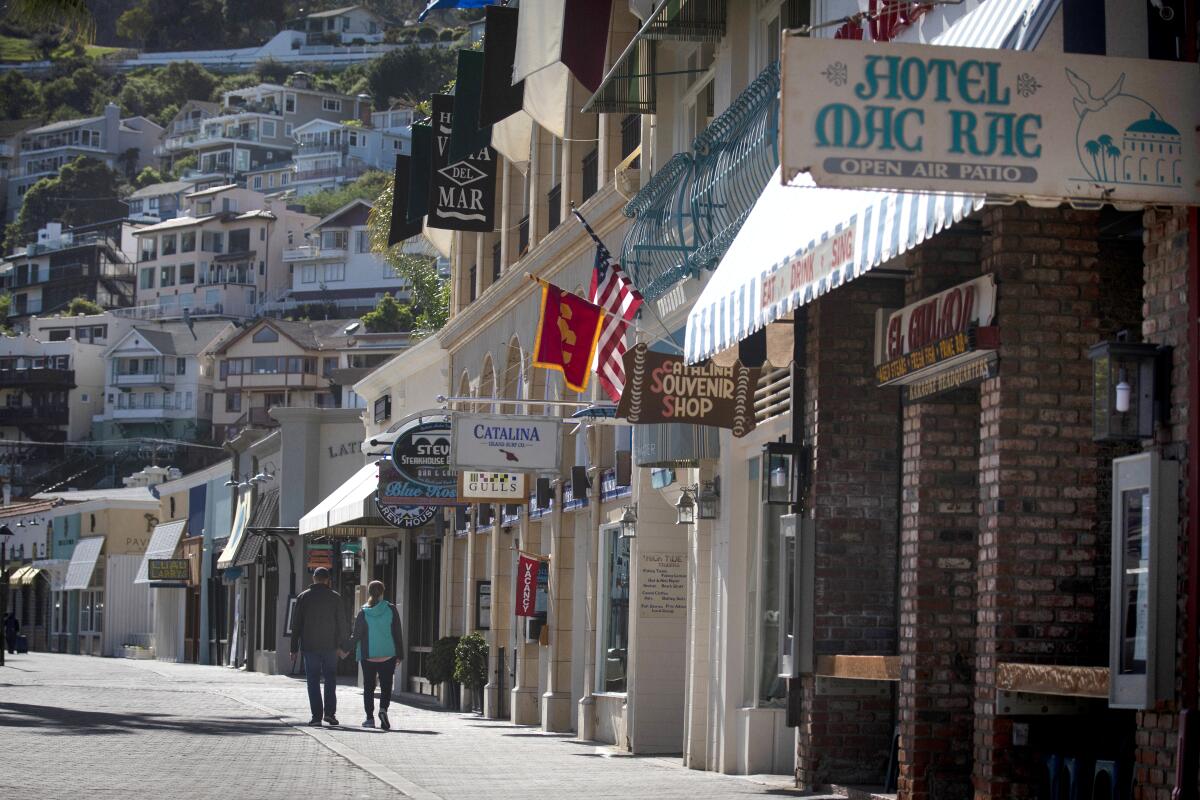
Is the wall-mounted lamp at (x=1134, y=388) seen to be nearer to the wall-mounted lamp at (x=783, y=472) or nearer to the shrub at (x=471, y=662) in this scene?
the wall-mounted lamp at (x=783, y=472)

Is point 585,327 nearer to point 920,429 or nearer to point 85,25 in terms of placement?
point 920,429

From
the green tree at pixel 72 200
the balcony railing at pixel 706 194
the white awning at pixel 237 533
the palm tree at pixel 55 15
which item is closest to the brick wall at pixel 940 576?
the balcony railing at pixel 706 194

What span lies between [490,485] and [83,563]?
53.9 m

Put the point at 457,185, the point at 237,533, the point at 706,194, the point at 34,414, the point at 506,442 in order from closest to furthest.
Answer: the point at 706,194 → the point at 506,442 → the point at 457,185 → the point at 237,533 → the point at 34,414

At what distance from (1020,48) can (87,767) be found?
9.17 metres

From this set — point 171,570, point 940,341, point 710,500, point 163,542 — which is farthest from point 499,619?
point 163,542

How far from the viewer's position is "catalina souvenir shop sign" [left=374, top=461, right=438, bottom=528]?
95.0ft

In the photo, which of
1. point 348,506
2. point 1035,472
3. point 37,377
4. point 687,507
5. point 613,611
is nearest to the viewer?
point 1035,472

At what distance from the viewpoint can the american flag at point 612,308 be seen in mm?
17109

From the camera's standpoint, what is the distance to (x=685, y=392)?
16.2 metres

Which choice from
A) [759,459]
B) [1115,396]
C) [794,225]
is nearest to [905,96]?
[1115,396]

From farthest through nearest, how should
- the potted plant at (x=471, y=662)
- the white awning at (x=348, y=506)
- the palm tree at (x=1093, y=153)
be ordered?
the white awning at (x=348, y=506)
the potted plant at (x=471, y=662)
the palm tree at (x=1093, y=153)

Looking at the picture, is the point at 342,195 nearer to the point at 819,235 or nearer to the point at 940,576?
the point at 940,576

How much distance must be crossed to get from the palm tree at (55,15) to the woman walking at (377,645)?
1054 centimetres
